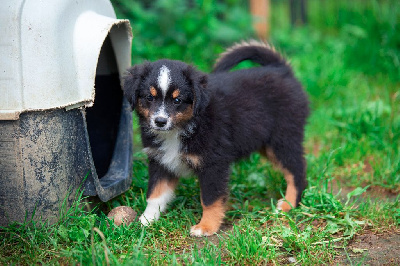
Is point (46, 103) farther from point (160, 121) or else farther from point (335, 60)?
point (335, 60)

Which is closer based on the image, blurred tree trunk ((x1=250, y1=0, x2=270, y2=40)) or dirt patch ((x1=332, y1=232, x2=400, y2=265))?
dirt patch ((x1=332, y1=232, x2=400, y2=265))

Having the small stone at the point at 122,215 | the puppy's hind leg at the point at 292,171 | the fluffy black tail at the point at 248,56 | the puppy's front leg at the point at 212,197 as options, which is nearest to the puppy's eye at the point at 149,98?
the puppy's front leg at the point at 212,197

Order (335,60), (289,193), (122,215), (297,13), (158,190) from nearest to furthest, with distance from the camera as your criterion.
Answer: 1. (122,215)
2. (158,190)
3. (289,193)
4. (335,60)
5. (297,13)

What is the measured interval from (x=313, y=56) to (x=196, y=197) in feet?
13.9

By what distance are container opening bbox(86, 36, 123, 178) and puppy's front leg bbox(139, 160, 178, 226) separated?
69 cm

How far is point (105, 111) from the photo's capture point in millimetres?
4324

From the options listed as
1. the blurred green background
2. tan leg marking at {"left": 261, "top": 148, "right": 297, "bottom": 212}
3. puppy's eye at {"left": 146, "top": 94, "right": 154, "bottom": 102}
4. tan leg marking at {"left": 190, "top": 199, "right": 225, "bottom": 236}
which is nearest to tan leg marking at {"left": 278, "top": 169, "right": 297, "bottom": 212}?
tan leg marking at {"left": 261, "top": 148, "right": 297, "bottom": 212}

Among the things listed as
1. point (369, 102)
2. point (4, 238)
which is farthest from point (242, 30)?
point (4, 238)

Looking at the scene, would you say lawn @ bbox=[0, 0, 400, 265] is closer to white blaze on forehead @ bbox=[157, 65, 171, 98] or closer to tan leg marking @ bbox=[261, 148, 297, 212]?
tan leg marking @ bbox=[261, 148, 297, 212]

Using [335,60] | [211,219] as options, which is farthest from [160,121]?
[335,60]

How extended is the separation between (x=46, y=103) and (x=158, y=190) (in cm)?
109

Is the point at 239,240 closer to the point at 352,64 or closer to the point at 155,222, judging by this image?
the point at 155,222

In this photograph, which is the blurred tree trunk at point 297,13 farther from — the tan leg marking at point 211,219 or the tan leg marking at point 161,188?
the tan leg marking at point 211,219

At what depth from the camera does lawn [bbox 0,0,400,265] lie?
303 cm
